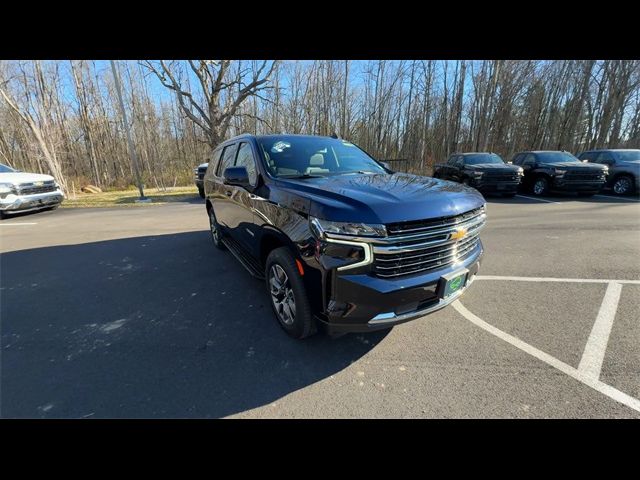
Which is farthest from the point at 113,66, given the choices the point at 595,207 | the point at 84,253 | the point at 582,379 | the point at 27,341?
the point at 595,207

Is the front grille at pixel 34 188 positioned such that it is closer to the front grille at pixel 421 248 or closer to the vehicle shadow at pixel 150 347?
the vehicle shadow at pixel 150 347

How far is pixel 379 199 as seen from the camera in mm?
2215

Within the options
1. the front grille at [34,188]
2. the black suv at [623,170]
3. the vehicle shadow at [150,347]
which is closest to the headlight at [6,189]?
the front grille at [34,188]

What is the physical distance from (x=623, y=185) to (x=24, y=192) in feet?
72.5

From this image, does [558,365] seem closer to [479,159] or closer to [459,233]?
[459,233]

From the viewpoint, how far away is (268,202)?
2.90m

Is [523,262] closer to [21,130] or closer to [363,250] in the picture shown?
[363,250]

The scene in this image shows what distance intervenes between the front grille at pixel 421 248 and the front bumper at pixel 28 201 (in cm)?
1249

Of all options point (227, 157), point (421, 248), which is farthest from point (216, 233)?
point (421, 248)

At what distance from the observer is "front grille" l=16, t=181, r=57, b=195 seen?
368 inches

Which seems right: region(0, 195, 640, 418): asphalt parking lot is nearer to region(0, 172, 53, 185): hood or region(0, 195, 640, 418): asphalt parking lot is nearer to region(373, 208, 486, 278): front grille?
region(373, 208, 486, 278): front grille

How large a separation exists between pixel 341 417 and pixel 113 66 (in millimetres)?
15117

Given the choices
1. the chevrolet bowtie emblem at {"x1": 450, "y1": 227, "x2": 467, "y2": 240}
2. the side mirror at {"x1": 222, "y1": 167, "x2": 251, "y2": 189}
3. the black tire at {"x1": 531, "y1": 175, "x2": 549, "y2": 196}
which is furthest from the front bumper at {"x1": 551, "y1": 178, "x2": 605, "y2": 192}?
the side mirror at {"x1": 222, "y1": 167, "x2": 251, "y2": 189}

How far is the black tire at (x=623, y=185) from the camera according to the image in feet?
36.9
